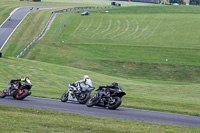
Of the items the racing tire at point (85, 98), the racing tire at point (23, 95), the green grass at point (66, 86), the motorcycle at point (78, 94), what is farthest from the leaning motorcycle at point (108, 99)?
the racing tire at point (23, 95)

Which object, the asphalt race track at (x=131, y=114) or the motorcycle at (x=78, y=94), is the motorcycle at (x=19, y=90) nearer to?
the asphalt race track at (x=131, y=114)

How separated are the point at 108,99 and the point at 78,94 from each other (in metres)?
2.93

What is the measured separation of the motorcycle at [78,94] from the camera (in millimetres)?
23994

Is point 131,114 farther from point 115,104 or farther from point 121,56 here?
point 121,56

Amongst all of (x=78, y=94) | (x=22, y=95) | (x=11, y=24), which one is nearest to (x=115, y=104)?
(x=78, y=94)

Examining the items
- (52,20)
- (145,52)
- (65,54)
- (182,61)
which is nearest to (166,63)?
(182,61)

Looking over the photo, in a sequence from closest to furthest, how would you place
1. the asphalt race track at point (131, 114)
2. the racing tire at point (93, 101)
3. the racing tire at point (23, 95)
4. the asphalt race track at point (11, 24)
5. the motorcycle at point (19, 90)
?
the asphalt race track at point (131, 114), the racing tire at point (93, 101), the racing tire at point (23, 95), the motorcycle at point (19, 90), the asphalt race track at point (11, 24)

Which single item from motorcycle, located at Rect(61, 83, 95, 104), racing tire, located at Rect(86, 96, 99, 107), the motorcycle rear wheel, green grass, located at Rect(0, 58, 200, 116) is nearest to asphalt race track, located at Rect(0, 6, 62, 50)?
green grass, located at Rect(0, 58, 200, 116)

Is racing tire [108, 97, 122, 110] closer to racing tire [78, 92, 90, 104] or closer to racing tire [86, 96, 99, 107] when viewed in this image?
racing tire [86, 96, 99, 107]

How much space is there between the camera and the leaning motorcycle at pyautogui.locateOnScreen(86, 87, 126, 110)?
70.9ft

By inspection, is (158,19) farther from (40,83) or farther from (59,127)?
(59,127)

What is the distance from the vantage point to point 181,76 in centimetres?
5728

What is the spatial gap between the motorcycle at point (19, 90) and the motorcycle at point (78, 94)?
7.93 feet

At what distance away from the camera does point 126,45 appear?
77.0 metres
